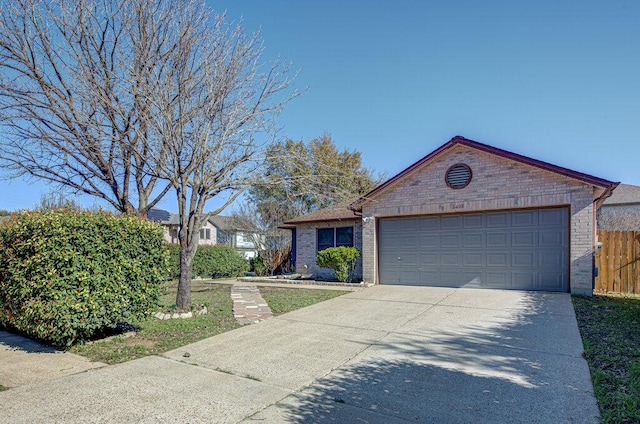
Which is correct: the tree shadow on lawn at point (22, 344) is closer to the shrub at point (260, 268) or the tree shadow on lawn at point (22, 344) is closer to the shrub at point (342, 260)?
the shrub at point (342, 260)

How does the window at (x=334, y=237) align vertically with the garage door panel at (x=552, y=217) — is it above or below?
below

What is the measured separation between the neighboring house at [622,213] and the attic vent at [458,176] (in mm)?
18838

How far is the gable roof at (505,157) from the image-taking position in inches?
378

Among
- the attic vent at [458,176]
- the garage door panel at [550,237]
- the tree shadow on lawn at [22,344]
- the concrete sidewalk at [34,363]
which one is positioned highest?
the attic vent at [458,176]

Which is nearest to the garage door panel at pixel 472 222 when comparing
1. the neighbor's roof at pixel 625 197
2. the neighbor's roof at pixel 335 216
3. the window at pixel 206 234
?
the neighbor's roof at pixel 335 216

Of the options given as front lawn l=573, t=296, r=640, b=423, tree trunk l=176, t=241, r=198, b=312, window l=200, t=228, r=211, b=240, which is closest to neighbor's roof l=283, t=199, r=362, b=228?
tree trunk l=176, t=241, r=198, b=312

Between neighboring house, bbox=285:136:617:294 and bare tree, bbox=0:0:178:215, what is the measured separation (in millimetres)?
7923

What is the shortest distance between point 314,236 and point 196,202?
8.55 m

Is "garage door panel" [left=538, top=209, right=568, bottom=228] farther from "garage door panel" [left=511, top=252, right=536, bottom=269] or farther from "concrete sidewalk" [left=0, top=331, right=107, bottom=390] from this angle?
"concrete sidewalk" [left=0, top=331, right=107, bottom=390]

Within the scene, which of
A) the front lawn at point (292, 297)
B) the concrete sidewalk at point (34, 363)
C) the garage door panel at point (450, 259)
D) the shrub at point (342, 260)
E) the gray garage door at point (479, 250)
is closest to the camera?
the concrete sidewalk at point (34, 363)

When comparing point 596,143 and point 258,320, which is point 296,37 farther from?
point 596,143

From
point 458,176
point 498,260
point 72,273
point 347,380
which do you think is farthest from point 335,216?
point 347,380

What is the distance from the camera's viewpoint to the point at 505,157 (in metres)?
10.9

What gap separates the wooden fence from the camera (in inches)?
412
